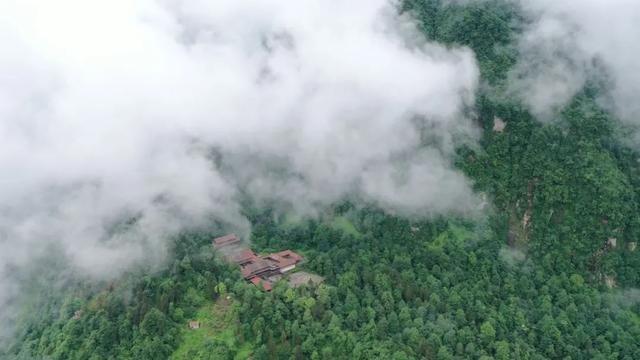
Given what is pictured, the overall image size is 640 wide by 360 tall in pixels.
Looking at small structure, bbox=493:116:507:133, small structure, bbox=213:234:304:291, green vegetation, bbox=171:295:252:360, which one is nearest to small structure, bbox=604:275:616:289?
small structure, bbox=493:116:507:133

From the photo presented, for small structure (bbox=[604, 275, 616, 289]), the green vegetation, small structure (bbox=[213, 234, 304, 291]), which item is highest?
small structure (bbox=[604, 275, 616, 289])

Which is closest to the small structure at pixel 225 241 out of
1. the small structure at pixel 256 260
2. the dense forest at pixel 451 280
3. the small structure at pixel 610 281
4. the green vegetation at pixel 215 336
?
the small structure at pixel 256 260

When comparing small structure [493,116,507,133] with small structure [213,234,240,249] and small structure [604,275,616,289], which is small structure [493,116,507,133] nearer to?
small structure [604,275,616,289]

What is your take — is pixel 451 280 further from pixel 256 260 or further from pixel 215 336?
pixel 215 336

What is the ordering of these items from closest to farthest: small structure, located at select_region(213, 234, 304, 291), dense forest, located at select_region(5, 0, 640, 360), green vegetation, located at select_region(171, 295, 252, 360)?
green vegetation, located at select_region(171, 295, 252, 360)
dense forest, located at select_region(5, 0, 640, 360)
small structure, located at select_region(213, 234, 304, 291)

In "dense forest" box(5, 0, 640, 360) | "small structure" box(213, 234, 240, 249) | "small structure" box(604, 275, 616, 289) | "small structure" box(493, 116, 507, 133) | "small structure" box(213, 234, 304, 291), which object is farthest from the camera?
"small structure" box(493, 116, 507, 133)

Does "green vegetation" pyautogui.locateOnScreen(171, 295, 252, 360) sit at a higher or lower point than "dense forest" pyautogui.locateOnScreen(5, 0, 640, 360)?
lower

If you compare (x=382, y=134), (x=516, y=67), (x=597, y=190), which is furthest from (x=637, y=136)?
(x=382, y=134)

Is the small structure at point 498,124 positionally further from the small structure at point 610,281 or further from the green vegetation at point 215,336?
the green vegetation at point 215,336
